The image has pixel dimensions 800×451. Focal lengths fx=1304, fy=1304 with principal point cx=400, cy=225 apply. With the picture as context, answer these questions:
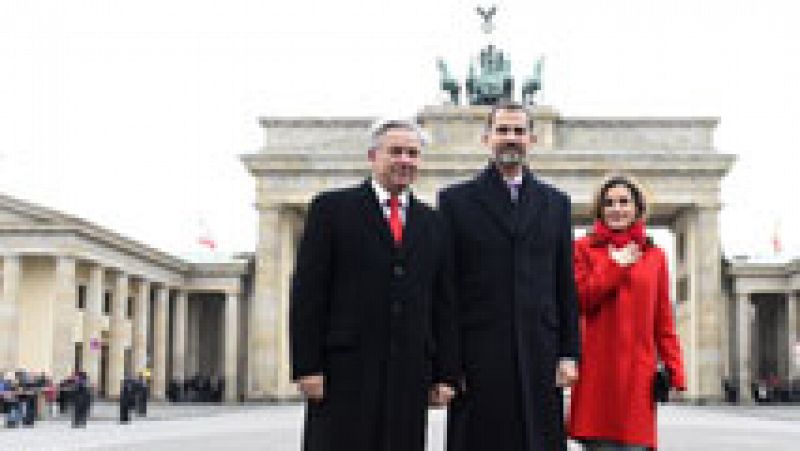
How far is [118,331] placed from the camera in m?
59.2

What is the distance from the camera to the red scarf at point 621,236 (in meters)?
9.28

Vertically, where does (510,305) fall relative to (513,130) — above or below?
below

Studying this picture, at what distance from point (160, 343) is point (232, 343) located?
13.9 ft

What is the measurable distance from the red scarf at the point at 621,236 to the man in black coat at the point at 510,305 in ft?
1.41

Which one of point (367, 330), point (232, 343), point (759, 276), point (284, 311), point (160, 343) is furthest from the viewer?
point (232, 343)

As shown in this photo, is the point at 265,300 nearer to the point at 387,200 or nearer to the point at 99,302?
the point at 99,302

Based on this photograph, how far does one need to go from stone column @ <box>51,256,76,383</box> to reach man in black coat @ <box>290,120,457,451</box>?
42.2 metres

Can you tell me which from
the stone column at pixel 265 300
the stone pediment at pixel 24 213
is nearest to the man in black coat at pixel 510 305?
the stone pediment at pixel 24 213

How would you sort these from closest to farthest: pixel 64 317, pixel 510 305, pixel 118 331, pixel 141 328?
pixel 510 305 → pixel 64 317 → pixel 118 331 → pixel 141 328

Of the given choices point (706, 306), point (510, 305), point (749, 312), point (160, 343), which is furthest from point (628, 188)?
point (749, 312)

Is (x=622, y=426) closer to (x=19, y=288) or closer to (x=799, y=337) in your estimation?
(x=19, y=288)

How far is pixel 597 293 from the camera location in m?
9.09

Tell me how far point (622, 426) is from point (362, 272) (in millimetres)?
2206

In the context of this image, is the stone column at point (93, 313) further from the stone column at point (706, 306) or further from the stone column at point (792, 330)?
the stone column at point (792, 330)
